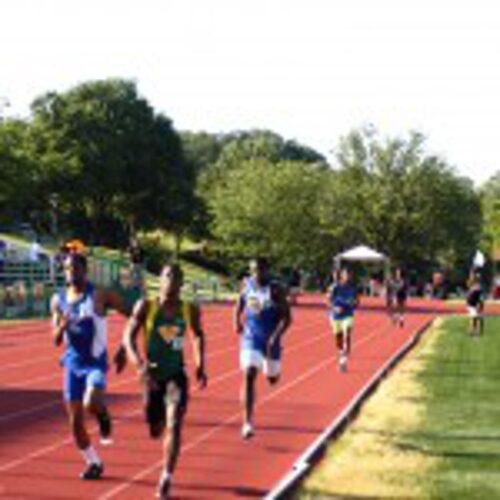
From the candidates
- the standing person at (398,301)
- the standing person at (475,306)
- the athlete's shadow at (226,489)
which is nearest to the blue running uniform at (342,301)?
the athlete's shadow at (226,489)

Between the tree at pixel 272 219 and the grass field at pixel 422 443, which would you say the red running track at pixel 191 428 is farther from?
the tree at pixel 272 219

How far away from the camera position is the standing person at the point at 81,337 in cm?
1033

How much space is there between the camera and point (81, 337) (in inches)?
408

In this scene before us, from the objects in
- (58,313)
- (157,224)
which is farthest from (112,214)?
(58,313)

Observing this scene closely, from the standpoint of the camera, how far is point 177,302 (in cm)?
1009

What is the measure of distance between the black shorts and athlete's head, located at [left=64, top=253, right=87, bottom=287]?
3.52ft

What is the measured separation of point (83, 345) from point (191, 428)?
429cm

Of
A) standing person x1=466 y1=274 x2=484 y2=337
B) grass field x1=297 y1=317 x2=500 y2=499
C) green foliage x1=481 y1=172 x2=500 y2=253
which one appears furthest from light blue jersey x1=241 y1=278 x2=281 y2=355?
green foliage x1=481 y1=172 x2=500 y2=253

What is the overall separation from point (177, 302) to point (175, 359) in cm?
44

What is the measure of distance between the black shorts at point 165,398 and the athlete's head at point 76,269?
107 cm

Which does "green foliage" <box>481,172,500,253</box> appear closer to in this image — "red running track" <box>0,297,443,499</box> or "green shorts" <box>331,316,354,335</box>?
"red running track" <box>0,297,443,499</box>

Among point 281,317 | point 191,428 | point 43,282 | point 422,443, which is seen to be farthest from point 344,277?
point 43,282

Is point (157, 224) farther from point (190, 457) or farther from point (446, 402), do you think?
point (190, 457)

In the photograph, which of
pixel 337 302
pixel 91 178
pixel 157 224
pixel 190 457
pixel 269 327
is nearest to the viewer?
pixel 190 457
